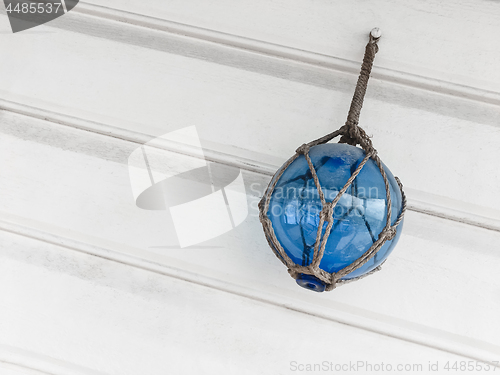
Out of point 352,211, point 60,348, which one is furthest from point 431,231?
point 60,348

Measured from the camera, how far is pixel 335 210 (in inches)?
18.1

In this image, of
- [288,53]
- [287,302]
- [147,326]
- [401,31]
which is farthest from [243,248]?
[401,31]

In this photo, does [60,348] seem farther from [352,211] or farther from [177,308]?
[352,211]

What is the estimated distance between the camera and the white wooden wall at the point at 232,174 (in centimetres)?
64

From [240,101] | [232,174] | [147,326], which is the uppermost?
[240,101]

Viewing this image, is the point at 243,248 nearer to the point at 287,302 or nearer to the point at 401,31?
the point at 287,302

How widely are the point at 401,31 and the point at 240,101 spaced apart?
1.06ft

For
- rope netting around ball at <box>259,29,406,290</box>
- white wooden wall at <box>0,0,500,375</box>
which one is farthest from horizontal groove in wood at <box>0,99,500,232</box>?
rope netting around ball at <box>259,29,406,290</box>

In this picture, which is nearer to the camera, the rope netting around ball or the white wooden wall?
the rope netting around ball

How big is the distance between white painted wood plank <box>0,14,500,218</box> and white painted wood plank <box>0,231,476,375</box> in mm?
272

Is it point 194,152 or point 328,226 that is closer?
point 328,226

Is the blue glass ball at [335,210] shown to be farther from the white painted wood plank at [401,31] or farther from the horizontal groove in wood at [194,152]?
the white painted wood plank at [401,31]

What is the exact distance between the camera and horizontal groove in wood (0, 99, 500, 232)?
2.10 feet

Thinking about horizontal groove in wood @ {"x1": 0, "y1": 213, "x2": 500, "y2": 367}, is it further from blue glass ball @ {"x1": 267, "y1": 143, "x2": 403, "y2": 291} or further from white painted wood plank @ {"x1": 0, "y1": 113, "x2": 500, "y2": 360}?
blue glass ball @ {"x1": 267, "y1": 143, "x2": 403, "y2": 291}
